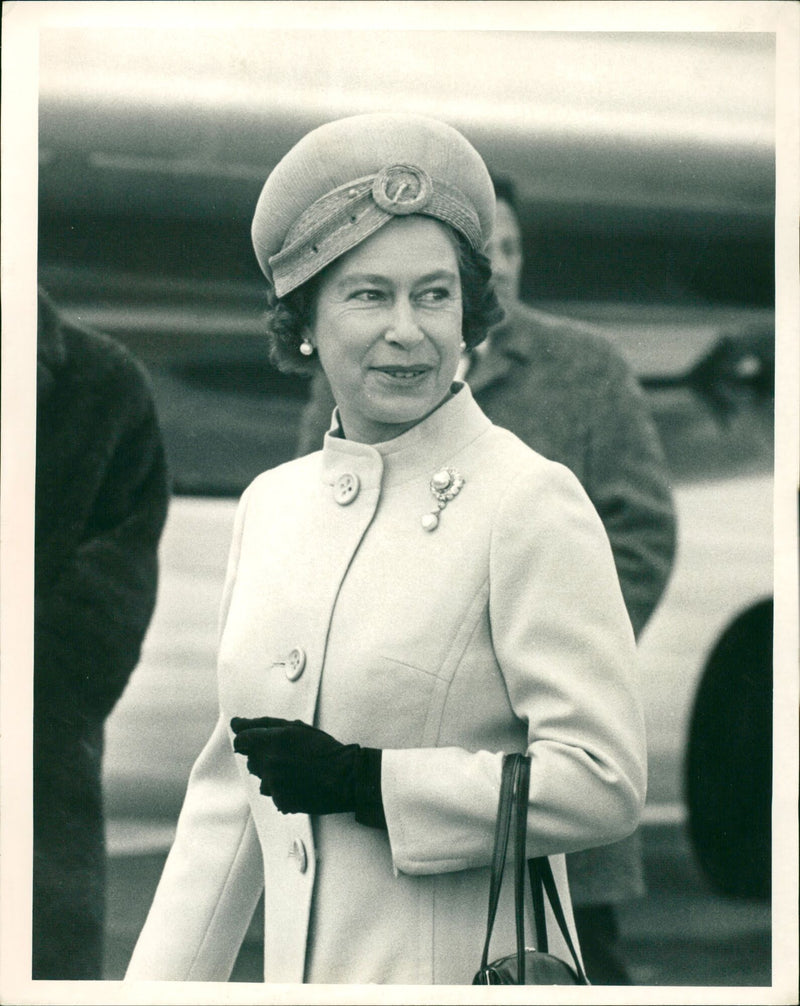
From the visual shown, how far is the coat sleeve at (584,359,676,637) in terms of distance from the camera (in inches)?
148

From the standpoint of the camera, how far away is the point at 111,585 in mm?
3779

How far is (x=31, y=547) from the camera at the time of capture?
12.2 ft

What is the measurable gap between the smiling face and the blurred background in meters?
0.57

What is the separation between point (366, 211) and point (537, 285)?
74 centimetres

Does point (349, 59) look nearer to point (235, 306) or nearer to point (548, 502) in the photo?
point (235, 306)

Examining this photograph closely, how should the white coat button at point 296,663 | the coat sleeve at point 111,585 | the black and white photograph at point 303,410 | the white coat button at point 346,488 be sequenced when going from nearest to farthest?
the white coat button at point 296,663, the white coat button at point 346,488, the black and white photograph at point 303,410, the coat sleeve at point 111,585

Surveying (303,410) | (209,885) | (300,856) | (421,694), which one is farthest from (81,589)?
(421,694)

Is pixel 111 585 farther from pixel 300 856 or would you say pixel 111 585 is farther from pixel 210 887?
pixel 300 856

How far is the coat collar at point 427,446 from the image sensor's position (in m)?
3.22

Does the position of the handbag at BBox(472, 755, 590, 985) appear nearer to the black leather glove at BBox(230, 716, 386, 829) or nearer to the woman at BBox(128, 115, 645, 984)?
the woman at BBox(128, 115, 645, 984)

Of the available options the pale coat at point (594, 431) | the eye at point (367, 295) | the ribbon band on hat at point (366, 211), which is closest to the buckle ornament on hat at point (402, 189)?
the ribbon band on hat at point (366, 211)

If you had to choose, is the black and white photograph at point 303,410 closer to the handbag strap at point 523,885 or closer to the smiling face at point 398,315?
the smiling face at point 398,315

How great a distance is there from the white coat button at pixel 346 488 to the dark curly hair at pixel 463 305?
0.28 metres

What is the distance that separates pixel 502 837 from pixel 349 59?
1.81 meters
